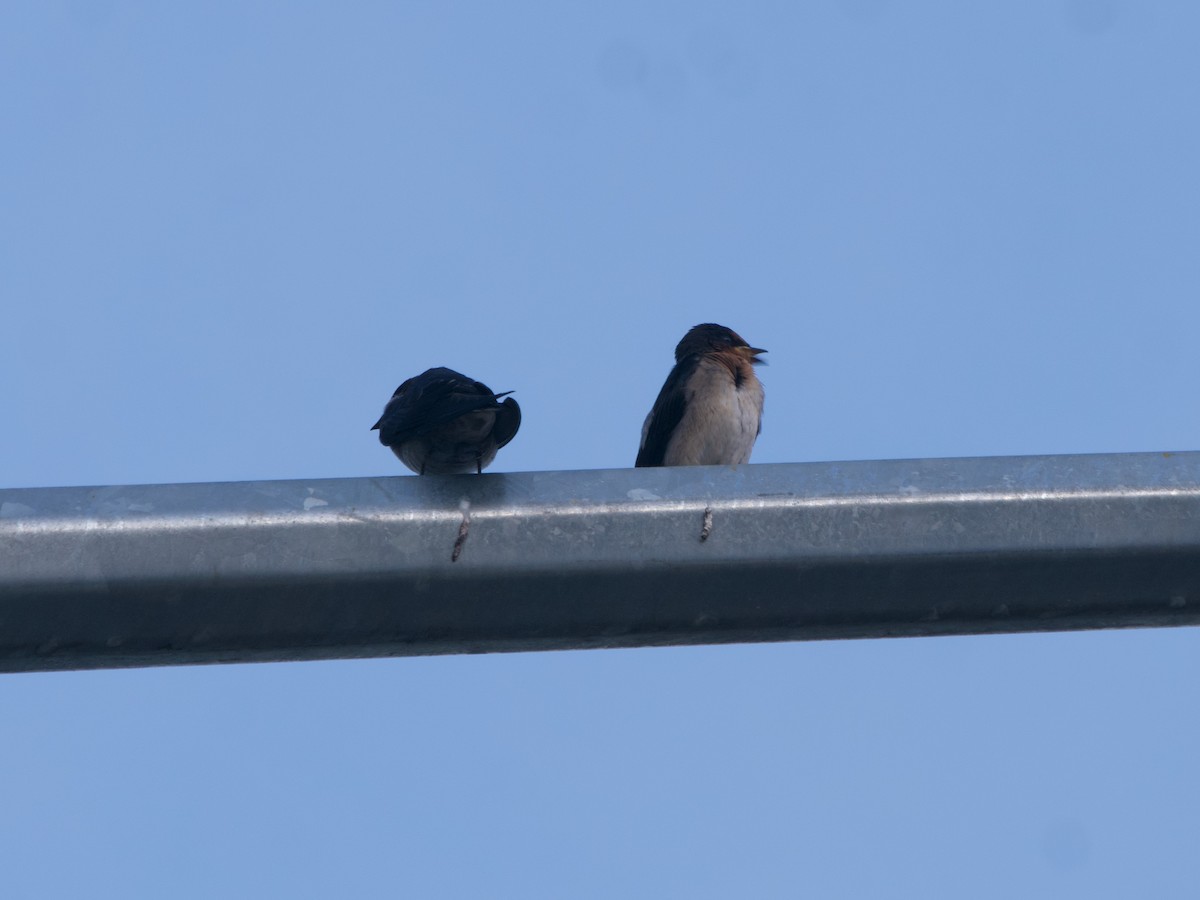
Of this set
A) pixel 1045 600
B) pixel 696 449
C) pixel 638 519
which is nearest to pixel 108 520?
pixel 638 519

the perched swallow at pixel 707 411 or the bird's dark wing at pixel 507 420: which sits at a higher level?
the perched swallow at pixel 707 411

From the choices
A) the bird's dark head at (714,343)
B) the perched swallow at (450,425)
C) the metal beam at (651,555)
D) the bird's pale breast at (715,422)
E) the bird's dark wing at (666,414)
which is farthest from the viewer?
the bird's dark head at (714,343)

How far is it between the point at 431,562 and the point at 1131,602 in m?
0.88

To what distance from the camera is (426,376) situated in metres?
4.81

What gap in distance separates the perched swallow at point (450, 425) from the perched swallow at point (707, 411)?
318 cm

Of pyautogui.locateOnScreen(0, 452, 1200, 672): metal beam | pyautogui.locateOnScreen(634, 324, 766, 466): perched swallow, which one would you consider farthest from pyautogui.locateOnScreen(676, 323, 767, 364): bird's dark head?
pyautogui.locateOnScreen(0, 452, 1200, 672): metal beam

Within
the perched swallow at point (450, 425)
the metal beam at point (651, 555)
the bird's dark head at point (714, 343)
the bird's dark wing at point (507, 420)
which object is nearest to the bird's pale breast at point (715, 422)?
the bird's dark head at point (714, 343)

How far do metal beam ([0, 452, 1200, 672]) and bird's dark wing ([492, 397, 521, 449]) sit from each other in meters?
1.53

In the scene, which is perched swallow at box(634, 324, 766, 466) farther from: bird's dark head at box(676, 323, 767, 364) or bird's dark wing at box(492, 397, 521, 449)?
bird's dark wing at box(492, 397, 521, 449)

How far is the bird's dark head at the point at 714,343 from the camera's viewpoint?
796 centimetres

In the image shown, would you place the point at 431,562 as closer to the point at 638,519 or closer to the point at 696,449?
the point at 638,519

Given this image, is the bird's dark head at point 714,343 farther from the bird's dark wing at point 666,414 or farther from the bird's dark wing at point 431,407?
the bird's dark wing at point 431,407

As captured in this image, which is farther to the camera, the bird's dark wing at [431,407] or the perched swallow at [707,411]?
the perched swallow at [707,411]

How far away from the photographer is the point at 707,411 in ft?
24.6
